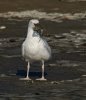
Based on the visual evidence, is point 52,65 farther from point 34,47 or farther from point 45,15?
point 45,15

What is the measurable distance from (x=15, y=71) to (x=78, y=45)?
6630mm

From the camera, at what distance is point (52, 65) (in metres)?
17.0

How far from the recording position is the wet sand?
1230cm

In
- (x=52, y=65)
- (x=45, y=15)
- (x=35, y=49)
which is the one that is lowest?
(x=52, y=65)

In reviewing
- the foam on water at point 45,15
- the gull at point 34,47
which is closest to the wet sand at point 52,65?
the gull at point 34,47

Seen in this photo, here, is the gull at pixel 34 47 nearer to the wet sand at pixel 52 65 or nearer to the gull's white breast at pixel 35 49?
the gull's white breast at pixel 35 49

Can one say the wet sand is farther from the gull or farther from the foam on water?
the foam on water

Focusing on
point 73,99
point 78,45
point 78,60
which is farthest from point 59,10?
point 73,99

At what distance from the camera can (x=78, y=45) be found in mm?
22203

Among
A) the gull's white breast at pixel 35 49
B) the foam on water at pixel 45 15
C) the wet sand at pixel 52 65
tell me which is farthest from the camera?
the foam on water at pixel 45 15

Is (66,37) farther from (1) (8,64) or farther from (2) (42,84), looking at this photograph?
(2) (42,84)

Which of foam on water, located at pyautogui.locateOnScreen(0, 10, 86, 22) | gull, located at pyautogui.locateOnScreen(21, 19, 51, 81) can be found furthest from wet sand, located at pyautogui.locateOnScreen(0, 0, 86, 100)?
foam on water, located at pyautogui.locateOnScreen(0, 10, 86, 22)

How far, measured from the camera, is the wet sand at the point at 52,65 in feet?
40.4

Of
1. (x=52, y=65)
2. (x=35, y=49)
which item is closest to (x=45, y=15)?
(x=52, y=65)
